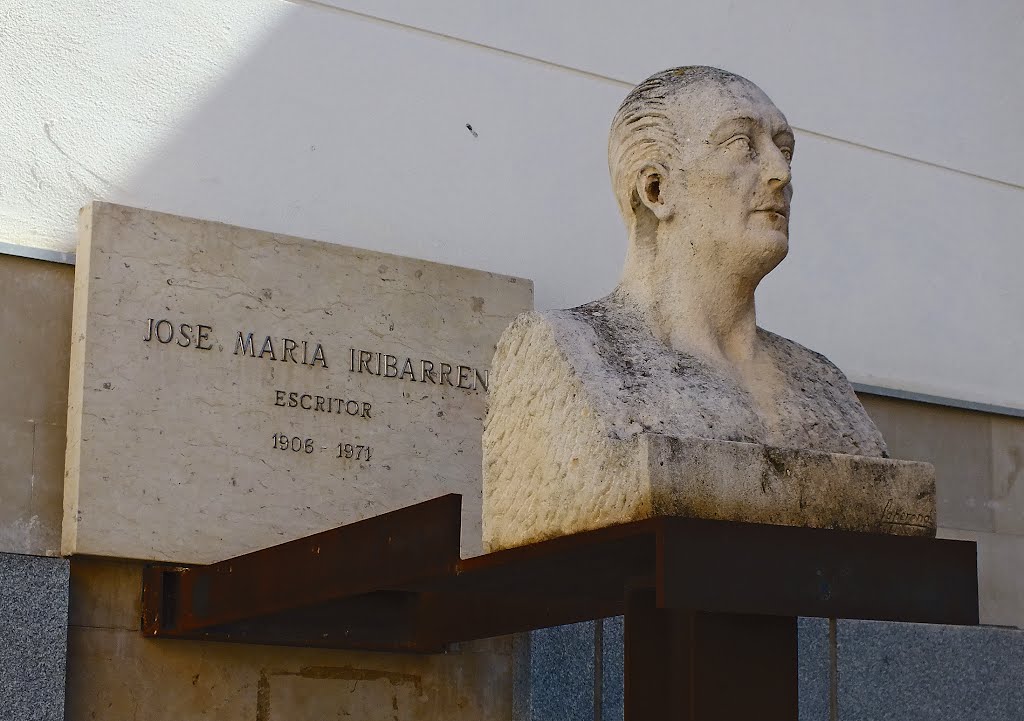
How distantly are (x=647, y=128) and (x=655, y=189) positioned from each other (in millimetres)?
171

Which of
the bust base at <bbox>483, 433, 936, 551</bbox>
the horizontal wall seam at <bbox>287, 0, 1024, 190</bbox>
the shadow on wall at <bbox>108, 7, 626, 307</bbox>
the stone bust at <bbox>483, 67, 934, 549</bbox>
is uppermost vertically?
the horizontal wall seam at <bbox>287, 0, 1024, 190</bbox>

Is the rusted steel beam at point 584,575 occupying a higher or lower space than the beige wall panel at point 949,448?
lower

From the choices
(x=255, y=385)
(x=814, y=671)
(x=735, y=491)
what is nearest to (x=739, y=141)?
(x=735, y=491)

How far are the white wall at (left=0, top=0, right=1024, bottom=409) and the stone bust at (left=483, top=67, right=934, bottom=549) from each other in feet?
6.76

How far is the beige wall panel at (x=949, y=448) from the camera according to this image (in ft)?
25.5

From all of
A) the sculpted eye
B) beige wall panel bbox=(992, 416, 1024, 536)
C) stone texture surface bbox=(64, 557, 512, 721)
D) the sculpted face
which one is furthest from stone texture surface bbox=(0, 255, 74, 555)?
beige wall panel bbox=(992, 416, 1024, 536)

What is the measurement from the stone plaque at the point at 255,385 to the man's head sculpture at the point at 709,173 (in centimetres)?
190

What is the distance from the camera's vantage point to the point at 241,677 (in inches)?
242

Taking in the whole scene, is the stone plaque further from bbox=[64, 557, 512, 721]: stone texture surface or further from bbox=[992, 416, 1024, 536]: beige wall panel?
bbox=[992, 416, 1024, 536]: beige wall panel

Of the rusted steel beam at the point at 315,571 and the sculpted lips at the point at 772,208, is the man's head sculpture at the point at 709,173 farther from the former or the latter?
the rusted steel beam at the point at 315,571

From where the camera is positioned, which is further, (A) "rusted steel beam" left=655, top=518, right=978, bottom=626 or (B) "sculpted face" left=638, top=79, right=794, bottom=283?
(B) "sculpted face" left=638, top=79, right=794, bottom=283

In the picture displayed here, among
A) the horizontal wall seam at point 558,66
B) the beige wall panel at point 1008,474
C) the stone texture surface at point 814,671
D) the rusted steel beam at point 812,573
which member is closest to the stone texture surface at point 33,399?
the horizontal wall seam at point 558,66

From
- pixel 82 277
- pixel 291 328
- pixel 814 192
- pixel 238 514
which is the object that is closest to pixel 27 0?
pixel 82 277

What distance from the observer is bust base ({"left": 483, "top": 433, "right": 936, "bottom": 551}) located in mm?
4055
